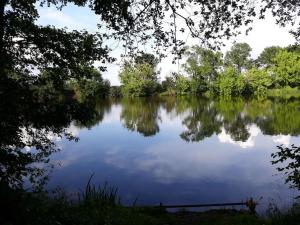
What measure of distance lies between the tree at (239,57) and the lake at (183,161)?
65.4 meters

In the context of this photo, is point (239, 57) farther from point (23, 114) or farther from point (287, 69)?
point (23, 114)

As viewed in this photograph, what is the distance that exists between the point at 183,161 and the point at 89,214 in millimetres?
14792

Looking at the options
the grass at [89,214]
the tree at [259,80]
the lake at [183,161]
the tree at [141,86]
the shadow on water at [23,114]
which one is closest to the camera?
the grass at [89,214]

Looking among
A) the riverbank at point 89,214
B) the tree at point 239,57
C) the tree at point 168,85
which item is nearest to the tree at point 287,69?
the tree at point 239,57

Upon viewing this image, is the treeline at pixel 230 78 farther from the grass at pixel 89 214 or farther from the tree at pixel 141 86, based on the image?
the grass at pixel 89 214

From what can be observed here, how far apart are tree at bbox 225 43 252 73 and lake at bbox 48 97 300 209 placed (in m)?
65.4

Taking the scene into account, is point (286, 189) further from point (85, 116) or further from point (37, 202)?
point (37, 202)

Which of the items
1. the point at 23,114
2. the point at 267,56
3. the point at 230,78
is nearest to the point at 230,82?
the point at 230,78

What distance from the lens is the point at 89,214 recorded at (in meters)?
7.43

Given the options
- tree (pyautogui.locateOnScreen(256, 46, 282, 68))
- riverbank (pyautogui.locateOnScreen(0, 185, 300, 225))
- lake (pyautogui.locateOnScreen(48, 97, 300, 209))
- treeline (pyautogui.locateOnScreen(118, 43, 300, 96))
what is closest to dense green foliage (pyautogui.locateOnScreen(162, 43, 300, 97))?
treeline (pyautogui.locateOnScreen(118, 43, 300, 96))

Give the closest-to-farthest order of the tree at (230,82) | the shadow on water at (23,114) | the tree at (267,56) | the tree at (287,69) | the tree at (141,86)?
the shadow on water at (23,114) < the tree at (287,69) < the tree at (230,82) < the tree at (141,86) < the tree at (267,56)

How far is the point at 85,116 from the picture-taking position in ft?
24.5

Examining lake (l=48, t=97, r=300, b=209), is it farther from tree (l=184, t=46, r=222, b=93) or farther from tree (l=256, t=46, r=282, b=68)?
tree (l=256, t=46, r=282, b=68)

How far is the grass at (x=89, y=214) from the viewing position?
509 centimetres
